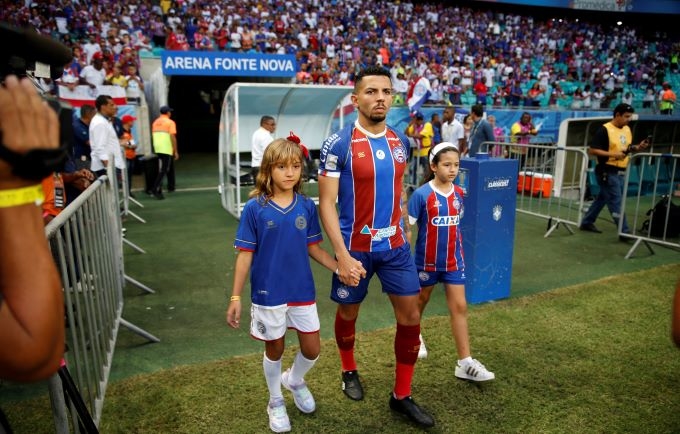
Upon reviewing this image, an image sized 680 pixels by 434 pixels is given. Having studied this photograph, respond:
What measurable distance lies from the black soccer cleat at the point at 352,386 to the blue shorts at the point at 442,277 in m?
0.85

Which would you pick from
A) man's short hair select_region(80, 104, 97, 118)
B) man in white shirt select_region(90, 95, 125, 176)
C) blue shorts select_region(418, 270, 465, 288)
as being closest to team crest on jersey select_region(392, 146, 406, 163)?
blue shorts select_region(418, 270, 465, 288)

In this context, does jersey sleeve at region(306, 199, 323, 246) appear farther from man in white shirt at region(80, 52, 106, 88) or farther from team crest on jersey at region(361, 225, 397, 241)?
man in white shirt at region(80, 52, 106, 88)

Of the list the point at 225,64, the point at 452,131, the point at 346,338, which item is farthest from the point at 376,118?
the point at 225,64

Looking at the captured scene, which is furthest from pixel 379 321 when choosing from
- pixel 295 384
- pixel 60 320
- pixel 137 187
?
pixel 137 187

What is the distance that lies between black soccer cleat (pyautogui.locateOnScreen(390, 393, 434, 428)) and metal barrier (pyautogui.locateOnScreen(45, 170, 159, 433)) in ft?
5.83

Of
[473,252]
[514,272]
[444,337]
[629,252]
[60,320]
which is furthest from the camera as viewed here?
Answer: [629,252]

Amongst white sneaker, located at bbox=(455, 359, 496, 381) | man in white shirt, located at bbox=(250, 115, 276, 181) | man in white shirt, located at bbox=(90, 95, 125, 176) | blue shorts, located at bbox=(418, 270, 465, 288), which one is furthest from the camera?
man in white shirt, located at bbox=(250, 115, 276, 181)

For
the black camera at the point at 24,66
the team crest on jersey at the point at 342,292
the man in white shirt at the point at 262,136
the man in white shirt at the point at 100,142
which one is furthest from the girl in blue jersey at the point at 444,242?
the man in white shirt at the point at 262,136

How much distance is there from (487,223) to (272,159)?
293 cm

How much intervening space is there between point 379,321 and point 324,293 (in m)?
1.01

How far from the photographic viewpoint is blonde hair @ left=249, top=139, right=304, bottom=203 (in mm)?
2807

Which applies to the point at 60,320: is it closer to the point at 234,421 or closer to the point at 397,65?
the point at 234,421

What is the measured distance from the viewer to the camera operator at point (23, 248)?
3.28 ft

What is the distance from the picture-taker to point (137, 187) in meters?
12.3
